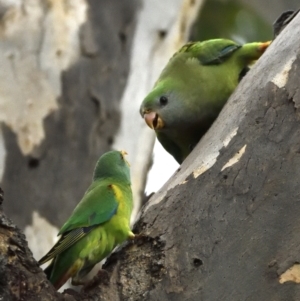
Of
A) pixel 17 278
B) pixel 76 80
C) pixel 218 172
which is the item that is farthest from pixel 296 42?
pixel 76 80

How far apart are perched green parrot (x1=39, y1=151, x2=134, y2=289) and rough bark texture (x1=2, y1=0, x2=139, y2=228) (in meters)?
0.65

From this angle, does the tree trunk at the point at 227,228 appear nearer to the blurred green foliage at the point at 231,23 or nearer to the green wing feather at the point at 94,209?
the green wing feather at the point at 94,209

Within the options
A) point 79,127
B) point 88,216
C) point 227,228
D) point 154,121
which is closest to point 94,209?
point 88,216

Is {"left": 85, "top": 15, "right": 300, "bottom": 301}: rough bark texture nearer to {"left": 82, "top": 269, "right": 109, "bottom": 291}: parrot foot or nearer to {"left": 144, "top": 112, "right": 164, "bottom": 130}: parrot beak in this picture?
{"left": 82, "top": 269, "right": 109, "bottom": 291}: parrot foot

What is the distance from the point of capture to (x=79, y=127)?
224 cm

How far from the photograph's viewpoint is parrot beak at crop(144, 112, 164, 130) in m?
1.85

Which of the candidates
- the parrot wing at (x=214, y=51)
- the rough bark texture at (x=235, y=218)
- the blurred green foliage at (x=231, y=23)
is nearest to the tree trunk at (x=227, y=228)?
the rough bark texture at (x=235, y=218)

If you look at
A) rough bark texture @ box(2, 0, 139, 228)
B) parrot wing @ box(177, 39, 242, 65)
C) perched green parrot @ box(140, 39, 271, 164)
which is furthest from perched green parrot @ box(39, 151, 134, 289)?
rough bark texture @ box(2, 0, 139, 228)

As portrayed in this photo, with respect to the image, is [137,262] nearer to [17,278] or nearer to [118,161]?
[17,278]

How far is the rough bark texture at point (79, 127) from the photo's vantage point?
6.89ft

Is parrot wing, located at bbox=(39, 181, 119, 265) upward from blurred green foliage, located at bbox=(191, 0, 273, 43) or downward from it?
upward

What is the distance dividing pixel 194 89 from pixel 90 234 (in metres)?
0.62

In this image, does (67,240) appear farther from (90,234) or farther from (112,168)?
(112,168)

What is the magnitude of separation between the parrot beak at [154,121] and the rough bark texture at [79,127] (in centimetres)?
41
